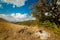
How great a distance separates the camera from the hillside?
8.47 feet

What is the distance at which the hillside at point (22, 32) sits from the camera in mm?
2582

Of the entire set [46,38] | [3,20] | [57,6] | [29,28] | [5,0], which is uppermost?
[5,0]

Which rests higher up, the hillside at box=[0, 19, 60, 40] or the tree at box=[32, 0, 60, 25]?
the tree at box=[32, 0, 60, 25]

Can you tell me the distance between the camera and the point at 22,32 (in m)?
2.63

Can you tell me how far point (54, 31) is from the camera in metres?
2.66

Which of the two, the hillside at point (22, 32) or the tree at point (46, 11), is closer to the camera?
the hillside at point (22, 32)

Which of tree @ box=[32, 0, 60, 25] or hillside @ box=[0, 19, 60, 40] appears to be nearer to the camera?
hillside @ box=[0, 19, 60, 40]

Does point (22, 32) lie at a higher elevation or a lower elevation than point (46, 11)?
lower

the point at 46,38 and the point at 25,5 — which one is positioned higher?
the point at 25,5

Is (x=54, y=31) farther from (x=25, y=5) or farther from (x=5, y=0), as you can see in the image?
→ (x=5, y=0)

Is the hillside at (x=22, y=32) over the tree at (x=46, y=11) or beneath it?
beneath

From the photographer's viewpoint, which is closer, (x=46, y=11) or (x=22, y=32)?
(x=22, y=32)

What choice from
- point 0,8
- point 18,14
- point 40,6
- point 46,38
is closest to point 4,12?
point 0,8

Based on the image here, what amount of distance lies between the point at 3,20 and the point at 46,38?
0.88m
